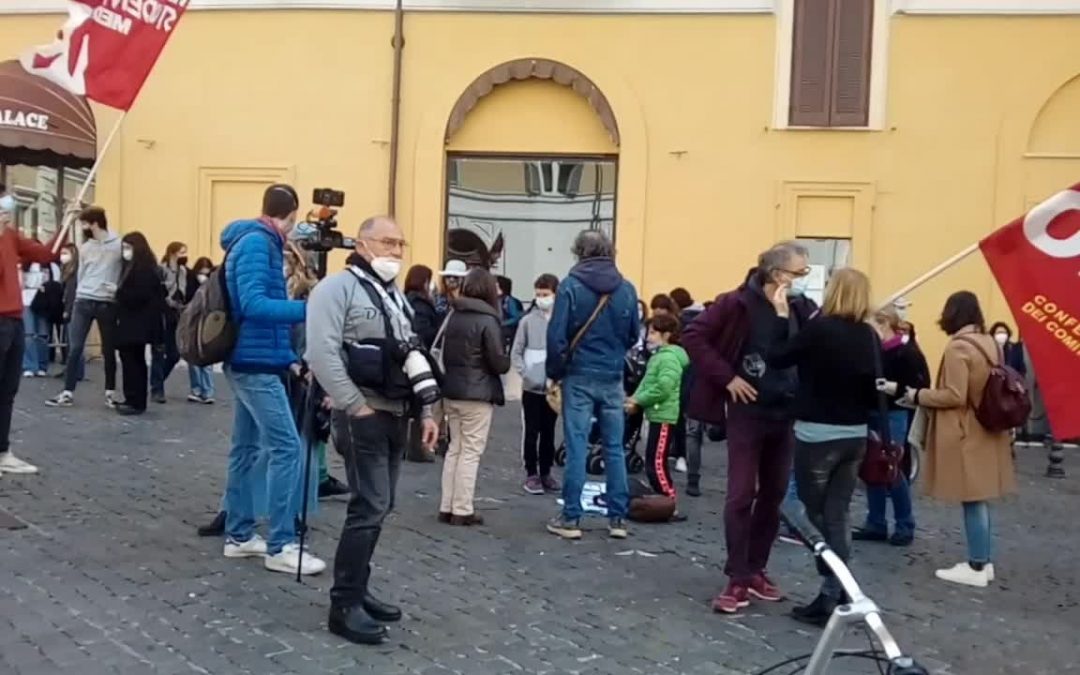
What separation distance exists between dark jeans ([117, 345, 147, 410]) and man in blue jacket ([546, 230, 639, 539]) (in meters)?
5.99

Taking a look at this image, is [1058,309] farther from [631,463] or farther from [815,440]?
[631,463]

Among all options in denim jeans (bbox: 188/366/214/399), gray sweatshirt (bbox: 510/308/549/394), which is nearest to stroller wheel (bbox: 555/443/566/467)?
gray sweatshirt (bbox: 510/308/549/394)

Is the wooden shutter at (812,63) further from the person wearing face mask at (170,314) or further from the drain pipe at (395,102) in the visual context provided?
the person wearing face mask at (170,314)

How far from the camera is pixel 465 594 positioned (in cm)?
688

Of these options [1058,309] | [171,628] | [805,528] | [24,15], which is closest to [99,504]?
[171,628]

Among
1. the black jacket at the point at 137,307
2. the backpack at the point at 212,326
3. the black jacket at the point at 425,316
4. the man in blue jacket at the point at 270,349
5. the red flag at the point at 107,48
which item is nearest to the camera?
the man in blue jacket at the point at 270,349

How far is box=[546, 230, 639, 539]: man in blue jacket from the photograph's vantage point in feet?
27.3

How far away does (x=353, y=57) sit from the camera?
17.8 m

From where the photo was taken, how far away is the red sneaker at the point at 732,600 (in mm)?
6738

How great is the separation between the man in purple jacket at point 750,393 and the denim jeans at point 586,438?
4.85 feet

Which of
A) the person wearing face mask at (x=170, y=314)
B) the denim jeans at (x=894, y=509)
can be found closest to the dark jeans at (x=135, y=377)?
the person wearing face mask at (x=170, y=314)

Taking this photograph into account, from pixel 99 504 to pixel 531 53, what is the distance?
34.8 ft

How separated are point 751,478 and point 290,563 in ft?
7.90

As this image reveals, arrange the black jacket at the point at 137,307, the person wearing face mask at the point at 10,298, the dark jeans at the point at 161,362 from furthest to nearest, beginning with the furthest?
1. the dark jeans at the point at 161,362
2. the black jacket at the point at 137,307
3. the person wearing face mask at the point at 10,298
